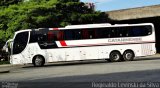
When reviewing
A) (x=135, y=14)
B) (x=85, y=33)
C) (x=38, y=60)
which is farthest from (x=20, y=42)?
(x=135, y=14)

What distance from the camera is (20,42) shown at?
33750 millimetres

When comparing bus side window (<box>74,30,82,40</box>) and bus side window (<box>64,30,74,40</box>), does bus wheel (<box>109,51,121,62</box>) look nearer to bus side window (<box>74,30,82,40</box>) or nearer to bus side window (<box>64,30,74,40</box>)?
bus side window (<box>74,30,82,40</box>)

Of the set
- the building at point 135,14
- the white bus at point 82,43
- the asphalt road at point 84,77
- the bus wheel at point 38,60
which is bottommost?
the asphalt road at point 84,77

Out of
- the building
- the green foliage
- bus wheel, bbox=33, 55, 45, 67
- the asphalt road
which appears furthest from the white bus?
the building

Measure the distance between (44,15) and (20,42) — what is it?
1234 centimetres

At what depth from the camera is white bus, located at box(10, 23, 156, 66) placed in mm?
33812

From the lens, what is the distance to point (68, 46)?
34094mm

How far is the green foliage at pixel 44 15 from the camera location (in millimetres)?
45062

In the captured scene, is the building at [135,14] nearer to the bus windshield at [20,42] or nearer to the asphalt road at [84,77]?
the bus windshield at [20,42]

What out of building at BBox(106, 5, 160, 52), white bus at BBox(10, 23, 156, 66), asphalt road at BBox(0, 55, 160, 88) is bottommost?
asphalt road at BBox(0, 55, 160, 88)

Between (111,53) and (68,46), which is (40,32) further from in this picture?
(111,53)

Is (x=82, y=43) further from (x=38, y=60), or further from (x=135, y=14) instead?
(x=135, y=14)

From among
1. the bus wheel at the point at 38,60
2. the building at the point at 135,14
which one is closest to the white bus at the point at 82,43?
the bus wheel at the point at 38,60

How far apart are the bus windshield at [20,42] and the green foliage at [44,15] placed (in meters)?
10.4
